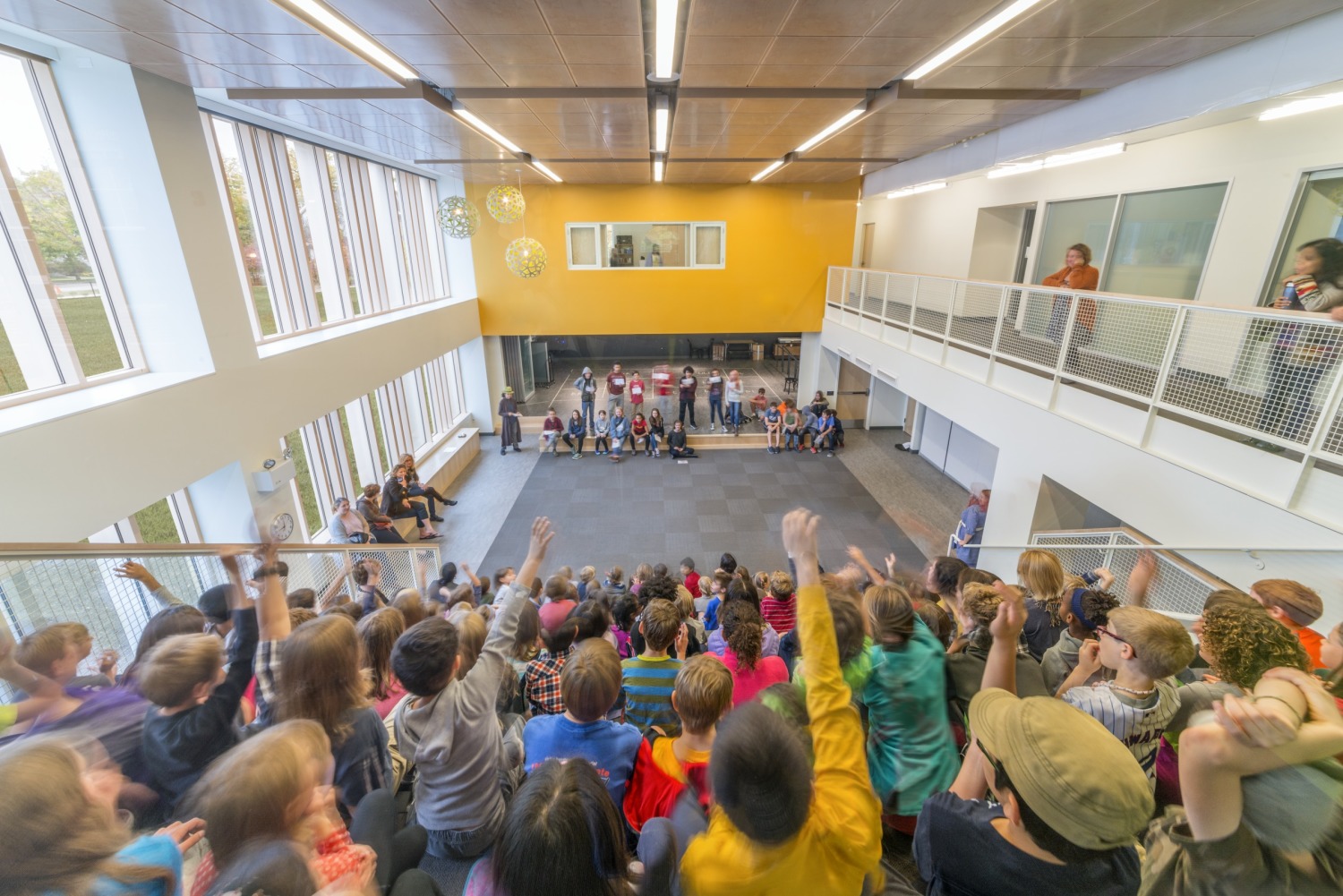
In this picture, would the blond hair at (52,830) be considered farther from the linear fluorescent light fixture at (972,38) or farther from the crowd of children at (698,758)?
the linear fluorescent light fixture at (972,38)

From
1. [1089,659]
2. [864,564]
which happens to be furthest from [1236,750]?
[864,564]

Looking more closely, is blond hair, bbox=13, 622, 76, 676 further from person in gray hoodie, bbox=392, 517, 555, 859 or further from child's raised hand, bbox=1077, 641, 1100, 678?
child's raised hand, bbox=1077, 641, 1100, 678

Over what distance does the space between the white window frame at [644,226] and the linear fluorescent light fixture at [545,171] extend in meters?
1.19

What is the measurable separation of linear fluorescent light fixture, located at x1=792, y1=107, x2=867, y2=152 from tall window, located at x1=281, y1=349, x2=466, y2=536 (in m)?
7.82

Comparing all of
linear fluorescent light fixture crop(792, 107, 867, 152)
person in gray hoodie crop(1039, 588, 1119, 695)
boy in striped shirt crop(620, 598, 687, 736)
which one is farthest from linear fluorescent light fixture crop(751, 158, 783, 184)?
boy in striped shirt crop(620, 598, 687, 736)

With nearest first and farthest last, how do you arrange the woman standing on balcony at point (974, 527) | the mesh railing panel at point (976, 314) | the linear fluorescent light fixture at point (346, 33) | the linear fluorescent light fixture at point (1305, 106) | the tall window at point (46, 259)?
the linear fluorescent light fixture at point (346, 33), the tall window at point (46, 259), the linear fluorescent light fixture at point (1305, 106), the mesh railing panel at point (976, 314), the woman standing on balcony at point (974, 527)

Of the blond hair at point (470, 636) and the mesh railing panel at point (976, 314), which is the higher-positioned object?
the mesh railing panel at point (976, 314)

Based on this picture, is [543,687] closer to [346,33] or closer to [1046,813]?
[1046,813]

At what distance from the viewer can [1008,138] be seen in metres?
7.84

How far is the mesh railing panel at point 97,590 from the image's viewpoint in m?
2.46

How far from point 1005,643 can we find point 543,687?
2.12m

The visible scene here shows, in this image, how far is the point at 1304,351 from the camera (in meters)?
3.45

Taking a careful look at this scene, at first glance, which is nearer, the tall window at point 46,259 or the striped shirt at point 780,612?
the tall window at point 46,259

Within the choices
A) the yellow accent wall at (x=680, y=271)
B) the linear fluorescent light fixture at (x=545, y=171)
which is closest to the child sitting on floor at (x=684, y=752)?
the linear fluorescent light fixture at (x=545, y=171)
